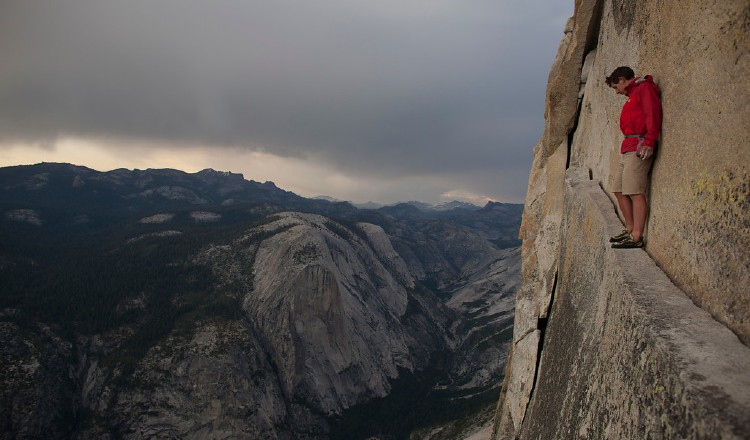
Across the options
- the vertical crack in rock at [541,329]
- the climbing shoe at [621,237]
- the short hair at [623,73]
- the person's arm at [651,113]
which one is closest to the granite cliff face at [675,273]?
the person's arm at [651,113]

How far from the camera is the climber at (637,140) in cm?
736

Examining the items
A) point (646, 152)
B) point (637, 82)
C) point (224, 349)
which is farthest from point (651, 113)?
point (224, 349)

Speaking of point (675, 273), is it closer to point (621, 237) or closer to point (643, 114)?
point (621, 237)

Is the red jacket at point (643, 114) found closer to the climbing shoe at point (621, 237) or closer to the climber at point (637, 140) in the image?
the climber at point (637, 140)

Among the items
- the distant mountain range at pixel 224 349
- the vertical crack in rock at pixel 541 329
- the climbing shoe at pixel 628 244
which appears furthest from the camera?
the distant mountain range at pixel 224 349

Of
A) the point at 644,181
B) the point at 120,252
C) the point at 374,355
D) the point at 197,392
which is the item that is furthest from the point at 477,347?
the point at 644,181

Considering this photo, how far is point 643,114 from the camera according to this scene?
24.6ft

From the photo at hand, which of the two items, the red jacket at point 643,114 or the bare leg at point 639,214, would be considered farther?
the bare leg at point 639,214

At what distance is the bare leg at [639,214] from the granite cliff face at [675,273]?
20 centimetres

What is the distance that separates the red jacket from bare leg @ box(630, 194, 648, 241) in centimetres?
98

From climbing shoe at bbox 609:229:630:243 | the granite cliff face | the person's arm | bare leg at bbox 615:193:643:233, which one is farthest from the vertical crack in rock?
the person's arm

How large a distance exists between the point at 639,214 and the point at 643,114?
1913 millimetres

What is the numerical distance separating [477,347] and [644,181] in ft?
655

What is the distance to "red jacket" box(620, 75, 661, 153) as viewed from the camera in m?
7.33
